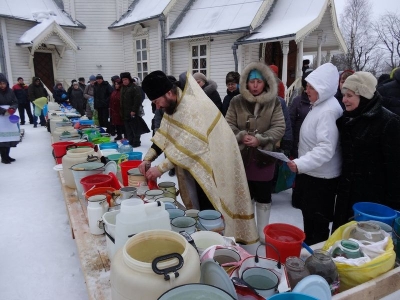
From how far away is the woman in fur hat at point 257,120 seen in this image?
270 centimetres

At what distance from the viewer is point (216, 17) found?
506 inches

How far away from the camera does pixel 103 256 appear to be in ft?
6.16

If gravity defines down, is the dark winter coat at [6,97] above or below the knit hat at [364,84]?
below

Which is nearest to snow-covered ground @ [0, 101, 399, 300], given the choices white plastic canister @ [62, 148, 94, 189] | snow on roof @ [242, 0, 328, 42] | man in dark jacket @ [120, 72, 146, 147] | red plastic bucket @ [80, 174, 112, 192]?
white plastic canister @ [62, 148, 94, 189]

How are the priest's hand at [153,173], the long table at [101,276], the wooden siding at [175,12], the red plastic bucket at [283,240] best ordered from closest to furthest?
the long table at [101,276] < the red plastic bucket at [283,240] < the priest's hand at [153,173] < the wooden siding at [175,12]

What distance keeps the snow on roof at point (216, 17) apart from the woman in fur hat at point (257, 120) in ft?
30.8

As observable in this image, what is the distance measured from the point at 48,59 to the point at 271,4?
37.4ft

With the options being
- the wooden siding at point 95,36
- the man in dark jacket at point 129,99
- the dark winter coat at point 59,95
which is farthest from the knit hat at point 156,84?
the wooden siding at point 95,36

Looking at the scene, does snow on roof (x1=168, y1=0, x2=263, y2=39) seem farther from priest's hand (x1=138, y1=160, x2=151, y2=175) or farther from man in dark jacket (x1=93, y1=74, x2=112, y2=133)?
priest's hand (x1=138, y1=160, x2=151, y2=175)

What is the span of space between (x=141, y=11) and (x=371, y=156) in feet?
52.0

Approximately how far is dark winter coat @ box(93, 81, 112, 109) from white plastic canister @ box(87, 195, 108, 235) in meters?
7.31

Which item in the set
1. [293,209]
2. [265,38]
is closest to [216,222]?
[293,209]

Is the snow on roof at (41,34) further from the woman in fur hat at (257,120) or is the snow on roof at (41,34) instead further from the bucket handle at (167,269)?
the bucket handle at (167,269)

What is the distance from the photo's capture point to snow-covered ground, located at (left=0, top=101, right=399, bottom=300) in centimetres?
262
